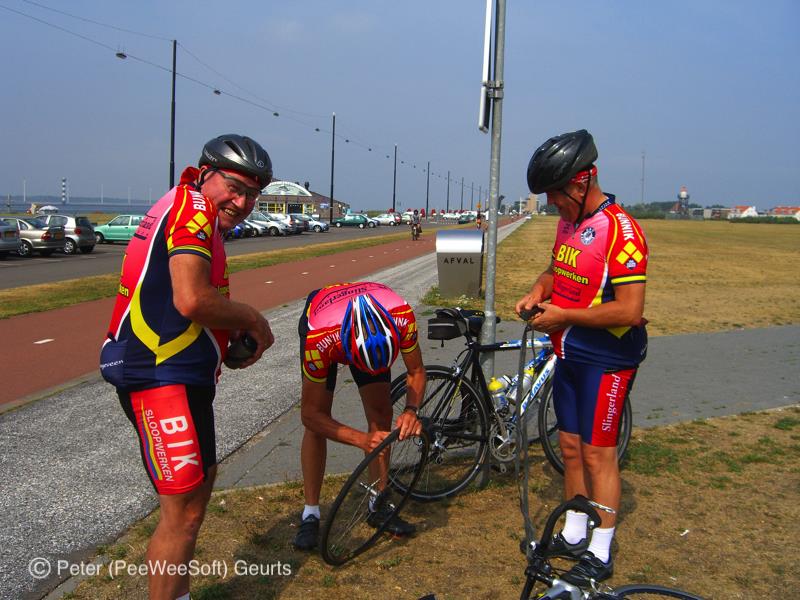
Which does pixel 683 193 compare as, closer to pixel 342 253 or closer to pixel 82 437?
pixel 342 253

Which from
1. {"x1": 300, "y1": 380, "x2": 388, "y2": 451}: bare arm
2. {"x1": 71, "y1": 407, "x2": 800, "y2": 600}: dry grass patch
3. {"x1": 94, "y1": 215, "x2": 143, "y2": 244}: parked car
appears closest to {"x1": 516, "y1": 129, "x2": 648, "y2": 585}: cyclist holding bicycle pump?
{"x1": 71, "y1": 407, "x2": 800, "y2": 600}: dry grass patch

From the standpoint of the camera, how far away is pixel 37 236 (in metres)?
24.9

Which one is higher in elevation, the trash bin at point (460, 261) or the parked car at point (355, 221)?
the parked car at point (355, 221)

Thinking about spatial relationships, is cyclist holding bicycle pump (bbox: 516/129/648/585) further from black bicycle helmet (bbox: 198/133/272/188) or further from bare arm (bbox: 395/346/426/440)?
black bicycle helmet (bbox: 198/133/272/188)

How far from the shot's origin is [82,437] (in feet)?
16.8

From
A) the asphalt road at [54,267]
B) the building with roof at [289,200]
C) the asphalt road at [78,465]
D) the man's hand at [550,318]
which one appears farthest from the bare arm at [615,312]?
the building with roof at [289,200]

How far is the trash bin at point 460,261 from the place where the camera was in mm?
12844

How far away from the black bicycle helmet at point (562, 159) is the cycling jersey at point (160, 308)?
5.10 feet

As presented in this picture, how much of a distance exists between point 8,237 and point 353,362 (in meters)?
24.2

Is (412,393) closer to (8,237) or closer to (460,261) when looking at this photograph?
(460,261)

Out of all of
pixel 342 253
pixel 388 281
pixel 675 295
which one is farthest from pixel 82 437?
pixel 342 253

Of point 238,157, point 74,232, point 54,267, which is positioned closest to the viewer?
point 238,157

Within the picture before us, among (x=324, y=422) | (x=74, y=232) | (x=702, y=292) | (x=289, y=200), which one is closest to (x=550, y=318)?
(x=324, y=422)

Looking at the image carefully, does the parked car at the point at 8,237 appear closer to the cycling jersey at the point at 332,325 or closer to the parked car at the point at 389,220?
the cycling jersey at the point at 332,325
